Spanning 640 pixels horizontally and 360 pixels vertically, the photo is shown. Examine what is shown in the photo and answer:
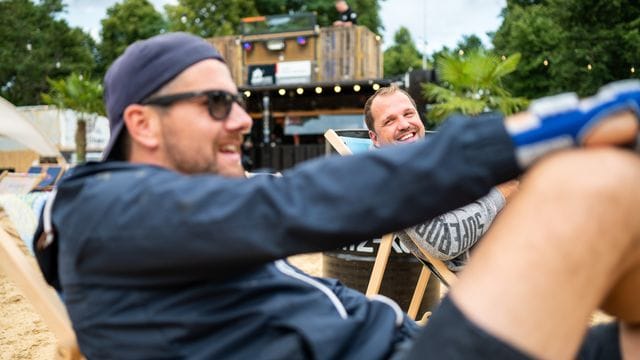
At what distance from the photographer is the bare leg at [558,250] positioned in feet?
2.63

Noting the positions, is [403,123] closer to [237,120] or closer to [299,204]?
[237,120]

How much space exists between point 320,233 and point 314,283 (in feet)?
1.26

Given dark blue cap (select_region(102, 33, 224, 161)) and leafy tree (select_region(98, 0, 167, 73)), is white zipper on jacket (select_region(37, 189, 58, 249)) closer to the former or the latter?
dark blue cap (select_region(102, 33, 224, 161))

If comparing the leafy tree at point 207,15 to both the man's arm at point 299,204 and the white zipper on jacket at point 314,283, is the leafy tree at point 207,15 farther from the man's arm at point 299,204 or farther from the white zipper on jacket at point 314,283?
the man's arm at point 299,204

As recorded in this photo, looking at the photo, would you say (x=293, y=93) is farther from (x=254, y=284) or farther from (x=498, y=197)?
(x=254, y=284)

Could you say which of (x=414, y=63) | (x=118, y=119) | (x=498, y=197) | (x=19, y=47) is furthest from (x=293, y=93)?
(x=414, y=63)

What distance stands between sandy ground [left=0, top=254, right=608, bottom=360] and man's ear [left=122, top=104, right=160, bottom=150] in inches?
88.3

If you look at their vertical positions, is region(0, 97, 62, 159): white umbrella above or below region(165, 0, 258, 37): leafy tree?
below

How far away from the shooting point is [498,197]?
2414mm

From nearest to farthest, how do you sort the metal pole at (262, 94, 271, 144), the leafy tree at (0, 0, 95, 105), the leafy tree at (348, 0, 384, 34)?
the metal pole at (262, 94, 271, 144)
the leafy tree at (348, 0, 384, 34)
the leafy tree at (0, 0, 95, 105)

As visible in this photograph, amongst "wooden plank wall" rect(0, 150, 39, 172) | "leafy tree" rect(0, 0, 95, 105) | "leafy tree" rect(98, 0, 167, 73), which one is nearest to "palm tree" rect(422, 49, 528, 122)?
"wooden plank wall" rect(0, 150, 39, 172)

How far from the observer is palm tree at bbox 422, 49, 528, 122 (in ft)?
38.9

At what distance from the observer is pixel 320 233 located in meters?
0.88

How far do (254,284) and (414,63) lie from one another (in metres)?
44.3
